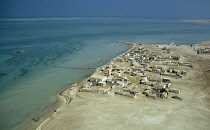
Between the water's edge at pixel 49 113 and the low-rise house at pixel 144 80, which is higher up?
the low-rise house at pixel 144 80

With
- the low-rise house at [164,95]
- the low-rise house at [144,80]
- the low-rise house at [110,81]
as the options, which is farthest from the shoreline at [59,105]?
the low-rise house at [164,95]

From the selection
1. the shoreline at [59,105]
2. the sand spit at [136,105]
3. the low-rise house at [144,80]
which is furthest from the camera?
the low-rise house at [144,80]

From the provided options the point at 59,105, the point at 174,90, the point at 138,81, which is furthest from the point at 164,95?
the point at 59,105

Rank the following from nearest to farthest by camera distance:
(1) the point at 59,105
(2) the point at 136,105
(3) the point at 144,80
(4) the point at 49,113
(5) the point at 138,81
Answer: (4) the point at 49,113 < (2) the point at 136,105 < (1) the point at 59,105 < (3) the point at 144,80 < (5) the point at 138,81

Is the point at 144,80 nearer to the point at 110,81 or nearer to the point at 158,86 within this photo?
the point at 158,86

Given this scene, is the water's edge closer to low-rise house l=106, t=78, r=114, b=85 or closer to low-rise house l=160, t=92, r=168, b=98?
low-rise house l=106, t=78, r=114, b=85

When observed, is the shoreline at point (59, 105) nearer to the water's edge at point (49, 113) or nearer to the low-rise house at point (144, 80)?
the water's edge at point (49, 113)

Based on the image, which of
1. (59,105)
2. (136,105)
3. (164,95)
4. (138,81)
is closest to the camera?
(136,105)

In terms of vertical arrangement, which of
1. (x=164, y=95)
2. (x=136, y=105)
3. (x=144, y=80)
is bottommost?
(x=136, y=105)

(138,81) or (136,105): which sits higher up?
(138,81)

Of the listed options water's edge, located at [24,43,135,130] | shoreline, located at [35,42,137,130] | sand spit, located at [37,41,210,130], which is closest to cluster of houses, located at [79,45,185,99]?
sand spit, located at [37,41,210,130]
